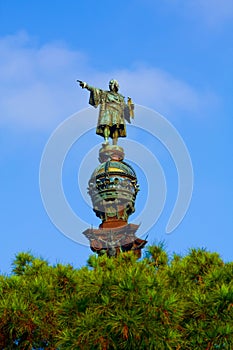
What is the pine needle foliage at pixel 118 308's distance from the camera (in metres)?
13.9

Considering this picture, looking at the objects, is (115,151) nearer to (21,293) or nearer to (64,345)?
(21,293)

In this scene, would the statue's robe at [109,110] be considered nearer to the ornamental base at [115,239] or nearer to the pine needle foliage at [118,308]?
the ornamental base at [115,239]

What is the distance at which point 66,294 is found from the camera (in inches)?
664

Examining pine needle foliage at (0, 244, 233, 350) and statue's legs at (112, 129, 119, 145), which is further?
statue's legs at (112, 129, 119, 145)

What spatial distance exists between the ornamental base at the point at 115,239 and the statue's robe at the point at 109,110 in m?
4.51

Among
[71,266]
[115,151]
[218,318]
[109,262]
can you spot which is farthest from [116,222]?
[218,318]

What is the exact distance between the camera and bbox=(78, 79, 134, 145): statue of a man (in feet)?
91.6

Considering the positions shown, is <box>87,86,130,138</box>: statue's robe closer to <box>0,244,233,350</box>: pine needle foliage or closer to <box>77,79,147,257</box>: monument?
<box>77,79,147,257</box>: monument

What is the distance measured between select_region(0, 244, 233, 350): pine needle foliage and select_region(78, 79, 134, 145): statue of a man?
10.9m

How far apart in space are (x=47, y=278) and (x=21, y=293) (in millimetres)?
1192

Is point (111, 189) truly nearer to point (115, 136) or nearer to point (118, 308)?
point (115, 136)

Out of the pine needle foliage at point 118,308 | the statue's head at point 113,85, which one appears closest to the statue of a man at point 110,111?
the statue's head at point 113,85

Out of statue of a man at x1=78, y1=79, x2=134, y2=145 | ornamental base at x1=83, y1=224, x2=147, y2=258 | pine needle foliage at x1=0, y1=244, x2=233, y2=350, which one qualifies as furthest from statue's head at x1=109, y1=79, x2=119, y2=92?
pine needle foliage at x1=0, y1=244, x2=233, y2=350

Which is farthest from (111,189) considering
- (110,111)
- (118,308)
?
(118,308)
